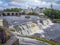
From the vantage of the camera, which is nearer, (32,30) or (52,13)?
(32,30)

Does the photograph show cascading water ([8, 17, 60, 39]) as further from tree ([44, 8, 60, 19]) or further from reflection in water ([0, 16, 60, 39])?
tree ([44, 8, 60, 19])

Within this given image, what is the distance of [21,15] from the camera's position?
63.2 ft

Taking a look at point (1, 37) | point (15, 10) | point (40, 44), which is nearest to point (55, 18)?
point (15, 10)

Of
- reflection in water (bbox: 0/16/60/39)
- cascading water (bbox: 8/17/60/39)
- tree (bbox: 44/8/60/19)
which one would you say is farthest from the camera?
tree (bbox: 44/8/60/19)

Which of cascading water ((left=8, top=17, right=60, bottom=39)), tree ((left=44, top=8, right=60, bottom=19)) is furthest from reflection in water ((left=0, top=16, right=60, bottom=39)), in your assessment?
tree ((left=44, top=8, right=60, bottom=19))

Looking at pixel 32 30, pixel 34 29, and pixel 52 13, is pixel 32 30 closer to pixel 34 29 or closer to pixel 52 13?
pixel 34 29

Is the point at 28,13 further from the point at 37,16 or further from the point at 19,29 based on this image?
the point at 19,29

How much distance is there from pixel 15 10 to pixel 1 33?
1401 cm

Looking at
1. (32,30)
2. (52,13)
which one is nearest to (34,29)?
(32,30)

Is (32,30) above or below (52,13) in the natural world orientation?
above

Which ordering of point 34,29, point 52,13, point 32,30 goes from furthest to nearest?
point 52,13
point 34,29
point 32,30

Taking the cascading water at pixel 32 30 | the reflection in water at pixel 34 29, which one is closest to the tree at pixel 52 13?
the reflection in water at pixel 34 29

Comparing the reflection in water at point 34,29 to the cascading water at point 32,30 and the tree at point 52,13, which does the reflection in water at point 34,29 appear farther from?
the tree at point 52,13

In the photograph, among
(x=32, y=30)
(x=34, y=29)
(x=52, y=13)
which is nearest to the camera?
(x=32, y=30)
